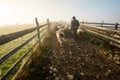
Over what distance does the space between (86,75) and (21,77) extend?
2.37 metres

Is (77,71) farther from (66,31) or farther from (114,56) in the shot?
(66,31)

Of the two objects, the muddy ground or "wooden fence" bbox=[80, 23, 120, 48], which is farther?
"wooden fence" bbox=[80, 23, 120, 48]

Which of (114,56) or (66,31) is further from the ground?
(66,31)

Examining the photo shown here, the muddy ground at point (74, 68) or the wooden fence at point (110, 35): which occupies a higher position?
the wooden fence at point (110, 35)

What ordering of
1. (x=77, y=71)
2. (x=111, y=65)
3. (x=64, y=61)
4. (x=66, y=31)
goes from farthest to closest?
(x=66, y=31) → (x=64, y=61) → (x=111, y=65) → (x=77, y=71)

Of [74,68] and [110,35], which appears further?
[110,35]

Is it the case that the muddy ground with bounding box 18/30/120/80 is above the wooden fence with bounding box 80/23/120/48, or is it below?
below

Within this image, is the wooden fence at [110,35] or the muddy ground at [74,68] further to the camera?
the wooden fence at [110,35]

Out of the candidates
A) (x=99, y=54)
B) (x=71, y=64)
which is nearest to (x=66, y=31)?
(x=99, y=54)

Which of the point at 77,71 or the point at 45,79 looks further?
the point at 77,71

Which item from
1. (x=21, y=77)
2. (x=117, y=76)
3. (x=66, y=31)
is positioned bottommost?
(x=117, y=76)

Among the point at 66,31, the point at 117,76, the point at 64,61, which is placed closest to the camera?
the point at 117,76

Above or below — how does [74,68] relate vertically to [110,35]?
below

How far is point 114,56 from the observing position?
20.6ft
